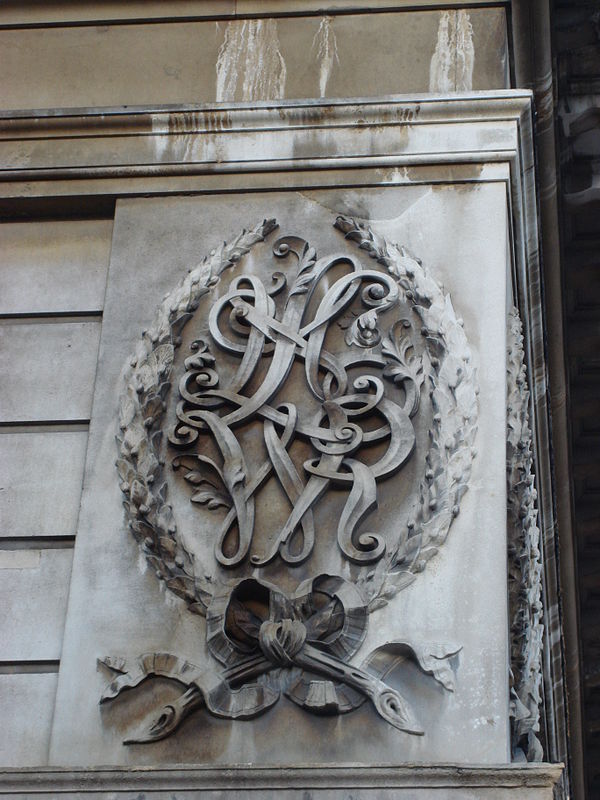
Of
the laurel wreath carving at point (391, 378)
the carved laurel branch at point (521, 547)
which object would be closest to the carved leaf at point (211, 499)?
the laurel wreath carving at point (391, 378)

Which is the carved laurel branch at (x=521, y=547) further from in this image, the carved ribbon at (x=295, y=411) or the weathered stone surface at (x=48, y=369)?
the weathered stone surface at (x=48, y=369)

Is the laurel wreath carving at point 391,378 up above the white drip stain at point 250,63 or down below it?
below

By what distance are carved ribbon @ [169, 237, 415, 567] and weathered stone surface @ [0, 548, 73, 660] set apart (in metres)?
0.85

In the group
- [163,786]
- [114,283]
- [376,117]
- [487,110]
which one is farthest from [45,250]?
[163,786]

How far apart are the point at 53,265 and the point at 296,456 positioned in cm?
206

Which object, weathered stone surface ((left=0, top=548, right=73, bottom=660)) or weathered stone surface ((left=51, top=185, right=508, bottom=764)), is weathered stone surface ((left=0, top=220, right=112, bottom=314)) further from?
weathered stone surface ((left=0, top=548, right=73, bottom=660))

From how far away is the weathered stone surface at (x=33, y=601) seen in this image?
25.9ft

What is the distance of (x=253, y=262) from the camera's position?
28.8 feet

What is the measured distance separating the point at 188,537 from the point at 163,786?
1.40m

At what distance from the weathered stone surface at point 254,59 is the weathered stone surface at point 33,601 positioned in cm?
302

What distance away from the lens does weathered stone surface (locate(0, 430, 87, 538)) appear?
8.25m

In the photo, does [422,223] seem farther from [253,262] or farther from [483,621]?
[483,621]

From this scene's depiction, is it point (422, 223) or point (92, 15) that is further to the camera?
point (92, 15)

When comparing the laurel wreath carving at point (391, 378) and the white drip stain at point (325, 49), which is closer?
the laurel wreath carving at point (391, 378)
